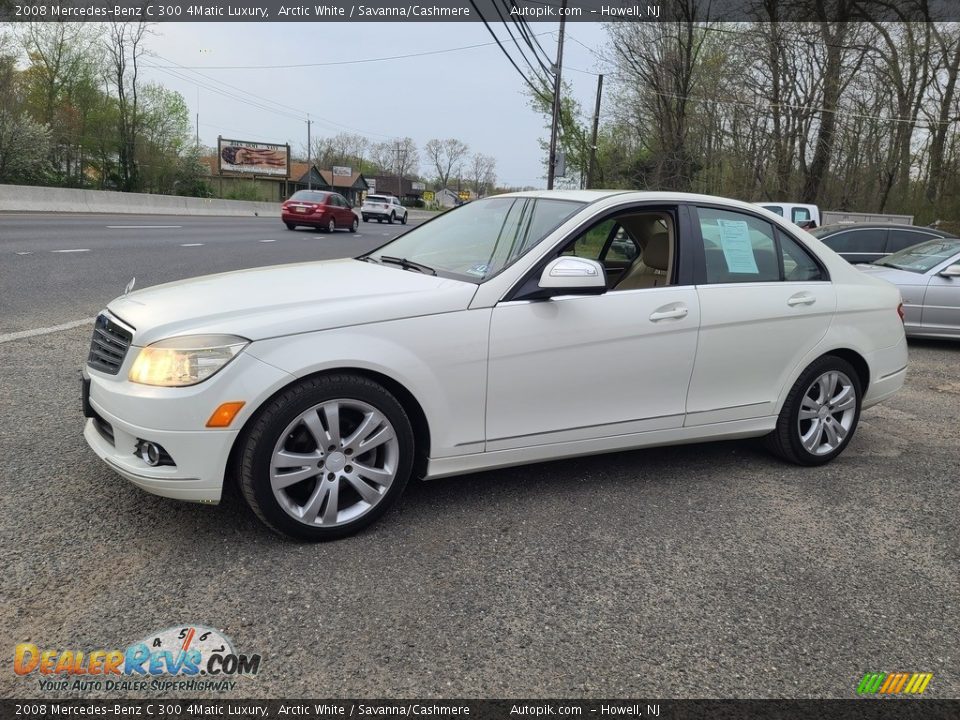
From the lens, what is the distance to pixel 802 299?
4379 millimetres

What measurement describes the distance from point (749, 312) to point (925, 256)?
6.95 m

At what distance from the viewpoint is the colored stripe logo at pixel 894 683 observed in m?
2.47

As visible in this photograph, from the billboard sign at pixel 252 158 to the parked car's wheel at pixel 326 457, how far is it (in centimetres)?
9404

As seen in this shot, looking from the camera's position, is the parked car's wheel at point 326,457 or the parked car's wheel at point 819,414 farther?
the parked car's wheel at point 819,414

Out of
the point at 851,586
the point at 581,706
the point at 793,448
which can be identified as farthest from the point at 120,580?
the point at 793,448

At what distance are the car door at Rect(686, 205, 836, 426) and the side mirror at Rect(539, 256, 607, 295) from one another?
0.80 m

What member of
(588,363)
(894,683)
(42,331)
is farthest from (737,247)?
(42,331)

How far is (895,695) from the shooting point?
2.46 metres

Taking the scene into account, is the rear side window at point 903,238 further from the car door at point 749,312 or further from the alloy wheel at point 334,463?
the alloy wheel at point 334,463

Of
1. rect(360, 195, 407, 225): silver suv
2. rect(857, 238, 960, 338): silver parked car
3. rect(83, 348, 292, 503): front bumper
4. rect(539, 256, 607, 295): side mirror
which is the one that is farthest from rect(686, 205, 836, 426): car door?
rect(360, 195, 407, 225): silver suv

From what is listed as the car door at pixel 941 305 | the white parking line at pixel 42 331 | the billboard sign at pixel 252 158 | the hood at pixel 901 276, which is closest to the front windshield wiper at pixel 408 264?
the white parking line at pixel 42 331

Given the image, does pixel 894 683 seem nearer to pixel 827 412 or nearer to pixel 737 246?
pixel 827 412

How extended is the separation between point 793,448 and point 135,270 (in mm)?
9995

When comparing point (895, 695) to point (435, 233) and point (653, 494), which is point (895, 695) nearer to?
point (653, 494)
